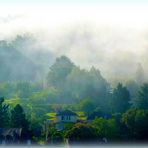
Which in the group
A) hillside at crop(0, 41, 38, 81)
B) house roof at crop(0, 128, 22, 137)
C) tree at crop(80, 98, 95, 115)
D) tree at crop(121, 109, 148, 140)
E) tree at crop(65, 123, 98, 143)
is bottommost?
tree at crop(65, 123, 98, 143)

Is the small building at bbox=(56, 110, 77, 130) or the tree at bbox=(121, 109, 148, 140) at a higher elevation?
the small building at bbox=(56, 110, 77, 130)

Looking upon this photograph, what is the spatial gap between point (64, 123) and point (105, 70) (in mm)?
96199

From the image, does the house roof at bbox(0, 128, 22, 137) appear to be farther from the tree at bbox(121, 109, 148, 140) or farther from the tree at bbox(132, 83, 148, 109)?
the tree at bbox(132, 83, 148, 109)

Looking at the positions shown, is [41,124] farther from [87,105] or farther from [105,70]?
[105,70]

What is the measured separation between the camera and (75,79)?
13700 centimetres

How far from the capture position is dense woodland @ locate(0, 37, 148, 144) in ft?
273

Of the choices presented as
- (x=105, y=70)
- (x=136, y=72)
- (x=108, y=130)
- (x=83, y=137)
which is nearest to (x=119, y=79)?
(x=136, y=72)

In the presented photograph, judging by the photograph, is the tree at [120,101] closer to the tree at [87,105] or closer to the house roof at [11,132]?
the tree at [87,105]

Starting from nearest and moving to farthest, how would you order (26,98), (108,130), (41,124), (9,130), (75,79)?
(9,130)
(108,130)
(41,124)
(26,98)
(75,79)

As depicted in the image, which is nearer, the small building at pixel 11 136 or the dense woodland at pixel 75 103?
the small building at pixel 11 136

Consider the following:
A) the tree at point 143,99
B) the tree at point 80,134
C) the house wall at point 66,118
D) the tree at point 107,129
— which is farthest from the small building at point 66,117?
the tree at point 80,134

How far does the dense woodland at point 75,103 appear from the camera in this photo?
83250 millimetres

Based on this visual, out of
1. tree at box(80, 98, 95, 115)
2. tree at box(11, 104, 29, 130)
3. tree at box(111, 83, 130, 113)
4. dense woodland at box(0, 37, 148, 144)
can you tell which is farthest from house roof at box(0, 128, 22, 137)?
tree at box(111, 83, 130, 113)

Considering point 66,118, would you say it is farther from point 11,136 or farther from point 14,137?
point 11,136
